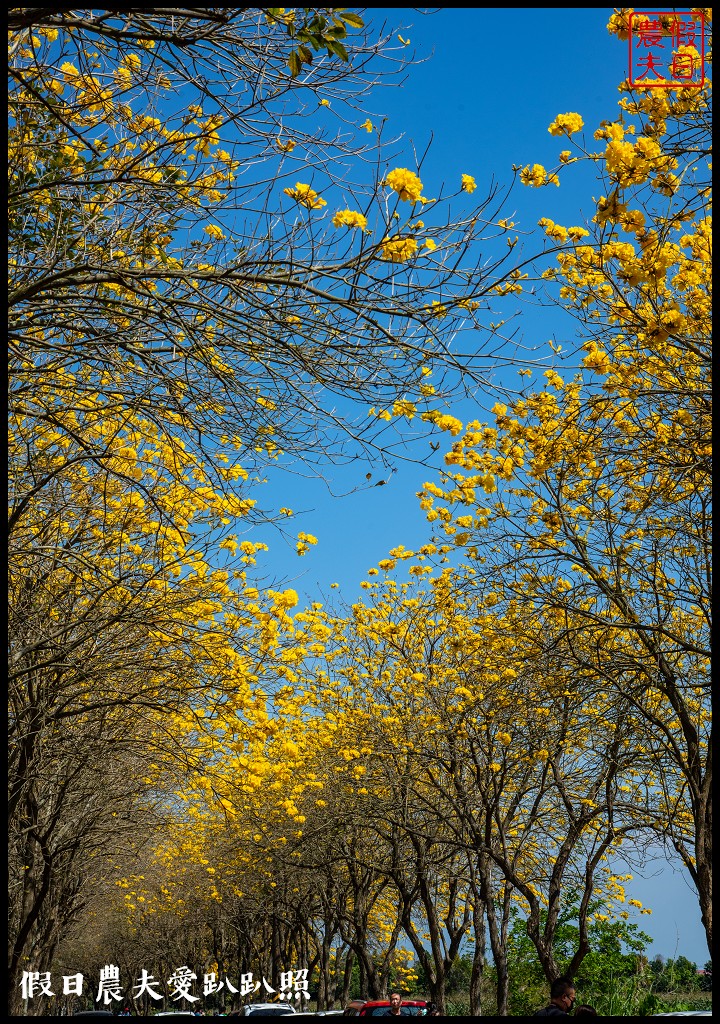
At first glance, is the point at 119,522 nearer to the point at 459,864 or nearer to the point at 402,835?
the point at 402,835

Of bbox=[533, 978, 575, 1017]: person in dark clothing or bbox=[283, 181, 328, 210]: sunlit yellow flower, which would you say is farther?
bbox=[533, 978, 575, 1017]: person in dark clothing

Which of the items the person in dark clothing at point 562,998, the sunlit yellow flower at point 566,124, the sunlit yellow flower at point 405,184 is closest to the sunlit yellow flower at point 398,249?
the sunlit yellow flower at point 405,184

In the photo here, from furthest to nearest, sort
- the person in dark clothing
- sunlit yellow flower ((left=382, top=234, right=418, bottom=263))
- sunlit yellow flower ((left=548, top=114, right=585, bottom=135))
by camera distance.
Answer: the person in dark clothing < sunlit yellow flower ((left=548, top=114, right=585, bottom=135)) < sunlit yellow flower ((left=382, top=234, right=418, bottom=263))

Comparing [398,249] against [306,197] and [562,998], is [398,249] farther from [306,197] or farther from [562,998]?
[562,998]

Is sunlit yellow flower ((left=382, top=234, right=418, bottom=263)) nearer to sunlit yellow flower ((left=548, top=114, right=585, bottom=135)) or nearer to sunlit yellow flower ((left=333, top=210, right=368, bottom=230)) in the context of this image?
sunlit yellow flower ((left=333, top=210, right=368, bottom=230))

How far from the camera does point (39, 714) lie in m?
9.11

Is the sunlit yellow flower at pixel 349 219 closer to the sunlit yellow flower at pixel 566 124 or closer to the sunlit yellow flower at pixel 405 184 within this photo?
the sunlit yellow flower at pixel 405 184

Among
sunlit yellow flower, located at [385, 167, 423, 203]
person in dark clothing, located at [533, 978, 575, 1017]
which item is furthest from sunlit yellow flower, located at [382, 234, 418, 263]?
person in dark clothing, located at [533, 978, 575, 1017]

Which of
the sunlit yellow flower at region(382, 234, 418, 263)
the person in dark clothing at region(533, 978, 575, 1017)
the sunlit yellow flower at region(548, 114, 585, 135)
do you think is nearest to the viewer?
the sunlit yellow flower at region(382, 234, 418, 263)

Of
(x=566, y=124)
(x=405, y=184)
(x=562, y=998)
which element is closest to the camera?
(x=405, y=184)

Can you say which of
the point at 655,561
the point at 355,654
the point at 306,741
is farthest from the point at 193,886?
the point at 655,561

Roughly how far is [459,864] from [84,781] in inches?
416

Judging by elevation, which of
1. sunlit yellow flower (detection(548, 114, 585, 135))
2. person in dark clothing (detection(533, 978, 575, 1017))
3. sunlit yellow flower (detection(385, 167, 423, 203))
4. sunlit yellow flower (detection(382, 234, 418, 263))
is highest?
sunlit yellow flower (detection(548, 114, 585, 135))

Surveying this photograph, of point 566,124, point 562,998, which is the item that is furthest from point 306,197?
point 562,998
